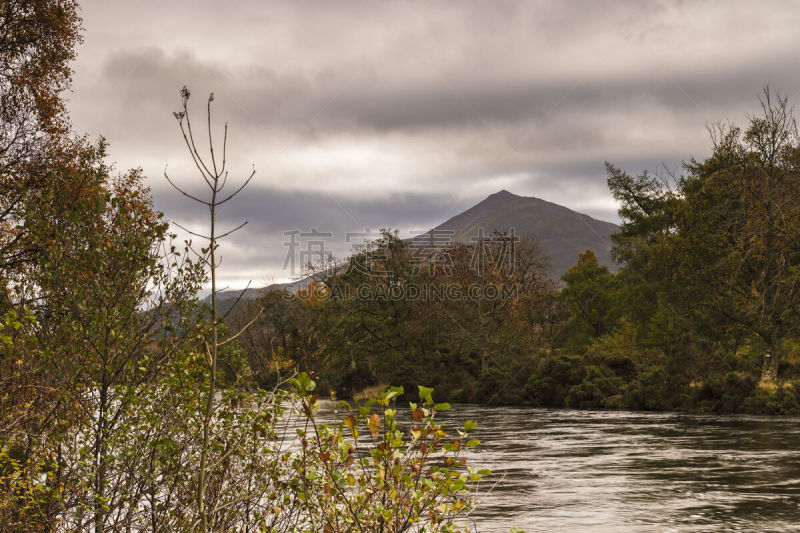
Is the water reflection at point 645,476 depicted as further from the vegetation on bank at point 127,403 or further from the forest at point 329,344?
the vegetation on bank at point 127,403

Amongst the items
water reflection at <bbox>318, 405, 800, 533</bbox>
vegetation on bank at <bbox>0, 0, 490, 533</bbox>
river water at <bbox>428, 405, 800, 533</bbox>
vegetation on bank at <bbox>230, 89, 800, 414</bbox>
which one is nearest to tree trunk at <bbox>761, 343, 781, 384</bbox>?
vegetation on bank at <bbox>230, 89, 800, 414</bbox>

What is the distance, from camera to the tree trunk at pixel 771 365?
119ft

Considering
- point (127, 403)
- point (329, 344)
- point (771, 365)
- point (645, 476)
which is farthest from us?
point (329, 344)

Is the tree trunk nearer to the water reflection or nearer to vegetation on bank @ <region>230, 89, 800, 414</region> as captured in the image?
vegetation on bank @ <region>230, 89, 800, 414</region>

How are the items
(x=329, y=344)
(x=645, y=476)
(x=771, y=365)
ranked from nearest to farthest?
(x=645, y=476), (x=771, y=365), (x=329, y=344)

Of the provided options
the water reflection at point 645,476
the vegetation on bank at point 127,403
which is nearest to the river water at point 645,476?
the water reflection at point 645,476

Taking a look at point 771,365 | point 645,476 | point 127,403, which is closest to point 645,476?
point 645,476

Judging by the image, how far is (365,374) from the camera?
62312 mm

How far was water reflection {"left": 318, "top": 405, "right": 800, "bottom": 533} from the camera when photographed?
526 inches

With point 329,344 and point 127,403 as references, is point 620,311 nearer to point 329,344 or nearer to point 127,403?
point 329,344

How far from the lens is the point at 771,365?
36.8 meters

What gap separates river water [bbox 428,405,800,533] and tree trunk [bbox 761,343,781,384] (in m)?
5.67

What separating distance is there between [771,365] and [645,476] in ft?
75.1

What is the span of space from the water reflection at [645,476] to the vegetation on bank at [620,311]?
8.20m
